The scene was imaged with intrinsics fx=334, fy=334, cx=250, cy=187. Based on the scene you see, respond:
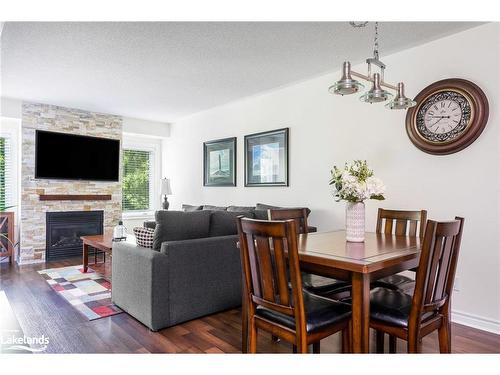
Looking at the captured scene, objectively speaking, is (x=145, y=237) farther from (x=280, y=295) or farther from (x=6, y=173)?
(x=6, y=173)

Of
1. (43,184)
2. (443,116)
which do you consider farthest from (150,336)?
(43,184)

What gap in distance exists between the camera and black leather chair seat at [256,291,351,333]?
1.68 metres

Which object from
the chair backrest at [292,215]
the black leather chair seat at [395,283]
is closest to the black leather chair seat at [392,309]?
the black leather chair seat at [395,283]

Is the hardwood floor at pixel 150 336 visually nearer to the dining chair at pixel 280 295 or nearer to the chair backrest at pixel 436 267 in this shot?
the dining chair at pixel 280 295

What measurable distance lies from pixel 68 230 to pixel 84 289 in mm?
2239

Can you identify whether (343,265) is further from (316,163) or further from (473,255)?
(316,163)

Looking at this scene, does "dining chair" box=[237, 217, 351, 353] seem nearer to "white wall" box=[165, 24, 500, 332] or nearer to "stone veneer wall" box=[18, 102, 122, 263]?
"white wall" box=[165, 24, 500, 332]

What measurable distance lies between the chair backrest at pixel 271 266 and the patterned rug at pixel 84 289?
6.07 ft

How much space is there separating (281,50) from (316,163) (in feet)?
4.68

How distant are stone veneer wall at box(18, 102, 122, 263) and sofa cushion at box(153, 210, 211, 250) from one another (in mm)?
3612

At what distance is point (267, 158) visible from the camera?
15.5 ft

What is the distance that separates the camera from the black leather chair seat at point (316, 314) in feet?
5.52
